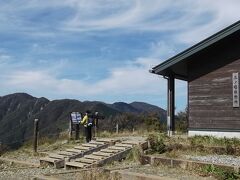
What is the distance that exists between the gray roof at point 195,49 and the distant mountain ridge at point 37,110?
10052 centimetres

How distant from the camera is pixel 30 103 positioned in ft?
581

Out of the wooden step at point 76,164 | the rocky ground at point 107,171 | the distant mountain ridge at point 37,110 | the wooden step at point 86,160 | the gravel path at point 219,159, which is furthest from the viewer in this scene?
the distant mountain ridge at point 37,110

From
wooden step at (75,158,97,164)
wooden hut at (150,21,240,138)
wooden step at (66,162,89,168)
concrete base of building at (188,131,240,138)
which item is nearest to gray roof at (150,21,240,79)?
wooden hut at (150,21,240,138)

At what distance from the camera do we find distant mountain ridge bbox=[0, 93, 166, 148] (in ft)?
429

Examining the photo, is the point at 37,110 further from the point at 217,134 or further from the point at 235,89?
the point at 235,89

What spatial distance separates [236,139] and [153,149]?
14.1ft

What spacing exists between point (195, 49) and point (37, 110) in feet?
486

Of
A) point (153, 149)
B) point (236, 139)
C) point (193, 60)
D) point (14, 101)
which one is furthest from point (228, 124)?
point (14, 101)

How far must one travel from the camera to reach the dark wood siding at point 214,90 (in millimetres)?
19234

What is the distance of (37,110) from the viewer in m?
164

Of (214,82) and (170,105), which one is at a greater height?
(214,82)

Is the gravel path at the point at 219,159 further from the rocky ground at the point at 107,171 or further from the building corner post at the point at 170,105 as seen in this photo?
the building corner post at the point at 170,105

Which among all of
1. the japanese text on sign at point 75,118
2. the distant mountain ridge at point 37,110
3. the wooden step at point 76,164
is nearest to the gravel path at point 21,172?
the wooden step at point 76,164

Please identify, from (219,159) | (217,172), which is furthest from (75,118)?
(217,172)
